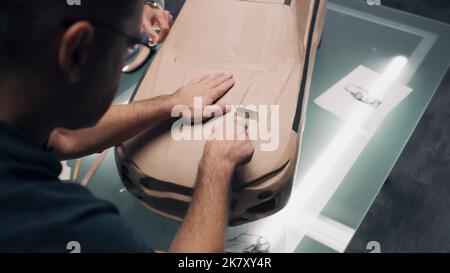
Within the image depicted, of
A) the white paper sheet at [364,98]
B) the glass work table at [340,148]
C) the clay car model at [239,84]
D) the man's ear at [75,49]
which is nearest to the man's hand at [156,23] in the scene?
the glass work table at [340,148]

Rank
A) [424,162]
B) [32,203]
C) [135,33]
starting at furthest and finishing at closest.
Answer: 1. [424,162]
2. [135,33]
3. [32,203]

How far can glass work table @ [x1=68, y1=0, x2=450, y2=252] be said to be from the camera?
1245 millimetres

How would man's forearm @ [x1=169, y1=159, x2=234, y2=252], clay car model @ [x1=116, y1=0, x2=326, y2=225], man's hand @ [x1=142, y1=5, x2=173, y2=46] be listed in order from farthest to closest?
1. man's hand @ [x1=142, y1=5, x2=173, y2=46]
2. clay car model @ [x1=116, y1=0, x2=326, y2=225]
3. man's forearm @ [x1=169, y1=159, x2=234, y2=252]

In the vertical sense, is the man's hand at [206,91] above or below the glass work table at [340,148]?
above

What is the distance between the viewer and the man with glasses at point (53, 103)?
600 millimetres

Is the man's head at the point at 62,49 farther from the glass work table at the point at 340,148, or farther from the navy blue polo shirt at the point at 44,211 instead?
the glass work table at the point at 340,148

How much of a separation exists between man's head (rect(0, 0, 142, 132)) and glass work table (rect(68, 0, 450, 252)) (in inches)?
24.3

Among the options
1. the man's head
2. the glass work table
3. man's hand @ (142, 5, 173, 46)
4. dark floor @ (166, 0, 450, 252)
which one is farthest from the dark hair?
dark floor @ (166, 0, 450, 252)

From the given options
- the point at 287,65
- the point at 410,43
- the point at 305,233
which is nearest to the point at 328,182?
the point at 305,233

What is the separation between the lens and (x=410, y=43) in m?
1.74

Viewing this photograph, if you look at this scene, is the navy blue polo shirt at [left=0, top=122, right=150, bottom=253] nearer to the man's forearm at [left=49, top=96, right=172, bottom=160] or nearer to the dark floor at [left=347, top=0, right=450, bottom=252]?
the man's forearm at [left=49, top=96, right=172, bottom=160]

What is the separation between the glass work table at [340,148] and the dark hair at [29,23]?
0.72 metres
